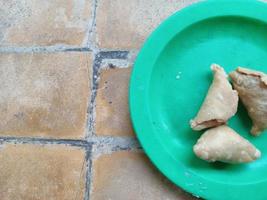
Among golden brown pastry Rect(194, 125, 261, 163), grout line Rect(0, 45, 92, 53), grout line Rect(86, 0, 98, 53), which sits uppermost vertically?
grout line Rect(86, 0, 98, 53)

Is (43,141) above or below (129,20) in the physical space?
below

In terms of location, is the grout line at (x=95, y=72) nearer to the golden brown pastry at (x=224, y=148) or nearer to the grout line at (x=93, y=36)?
the grout line at (x=93, y=36)

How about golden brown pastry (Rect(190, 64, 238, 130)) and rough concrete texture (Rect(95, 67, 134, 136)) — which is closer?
golden brown pastry (Rect(190, 64, 238, 130))

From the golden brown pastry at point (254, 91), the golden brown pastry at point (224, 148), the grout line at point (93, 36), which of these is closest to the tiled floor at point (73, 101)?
the grout line at point (93, 36)

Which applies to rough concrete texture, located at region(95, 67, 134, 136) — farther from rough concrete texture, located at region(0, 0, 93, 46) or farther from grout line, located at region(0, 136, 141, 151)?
rough concrete texture, located at region(0, 0, 93, 46)

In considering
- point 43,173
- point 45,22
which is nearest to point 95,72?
point 45,22

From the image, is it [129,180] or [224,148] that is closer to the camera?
[224,148]

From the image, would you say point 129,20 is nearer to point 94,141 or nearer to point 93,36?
point 93,36

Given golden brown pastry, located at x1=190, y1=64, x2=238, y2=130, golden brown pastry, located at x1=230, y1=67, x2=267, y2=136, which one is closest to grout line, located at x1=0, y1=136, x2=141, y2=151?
golden brown pastry, located at x1=190, y1=64, x2=238, y2=130
